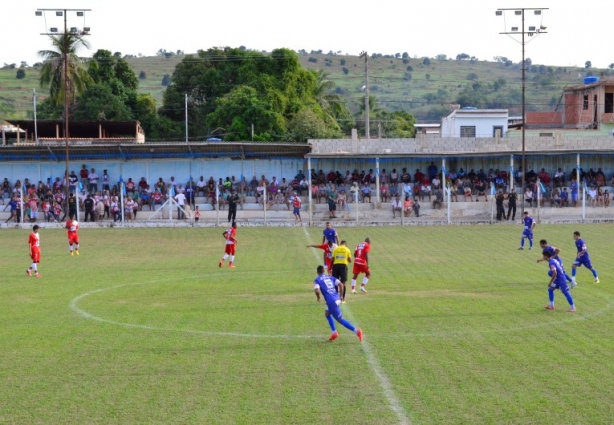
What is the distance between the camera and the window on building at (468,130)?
6944 cm

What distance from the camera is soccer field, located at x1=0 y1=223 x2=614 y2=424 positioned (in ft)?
38.8

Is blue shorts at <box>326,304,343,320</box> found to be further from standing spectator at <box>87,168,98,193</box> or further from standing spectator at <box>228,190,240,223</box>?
standing spectator at <box>87,168,98,193</box>

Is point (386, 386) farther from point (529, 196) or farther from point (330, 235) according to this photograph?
point (529, 196)

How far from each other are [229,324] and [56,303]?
5877 mm

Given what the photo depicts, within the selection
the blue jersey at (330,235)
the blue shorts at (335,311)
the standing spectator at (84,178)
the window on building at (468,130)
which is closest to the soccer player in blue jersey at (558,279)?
the blue shorts at (335,311)

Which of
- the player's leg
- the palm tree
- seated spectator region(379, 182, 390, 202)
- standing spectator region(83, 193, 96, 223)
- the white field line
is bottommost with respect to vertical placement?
the white field line

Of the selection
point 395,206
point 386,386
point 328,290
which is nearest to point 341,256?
point 328,290

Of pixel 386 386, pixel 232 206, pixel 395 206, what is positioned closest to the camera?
pixel 386 386

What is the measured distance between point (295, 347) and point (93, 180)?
4070 centimetres

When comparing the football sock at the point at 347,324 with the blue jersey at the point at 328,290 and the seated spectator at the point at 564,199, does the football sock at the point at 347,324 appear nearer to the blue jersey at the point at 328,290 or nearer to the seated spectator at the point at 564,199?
the blue jersey at the point at 328,290

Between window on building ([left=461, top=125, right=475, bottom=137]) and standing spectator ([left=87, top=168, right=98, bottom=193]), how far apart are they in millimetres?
31539

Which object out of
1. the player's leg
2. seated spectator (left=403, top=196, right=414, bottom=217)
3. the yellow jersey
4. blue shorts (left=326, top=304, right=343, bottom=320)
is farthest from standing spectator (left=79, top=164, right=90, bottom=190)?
blue shorts (left=326, top=304, right=343, bottom=320)

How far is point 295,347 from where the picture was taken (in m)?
15.9

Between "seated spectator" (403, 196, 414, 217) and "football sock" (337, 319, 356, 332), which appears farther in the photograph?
"seated spectator" (403, 196, 414, 217)
